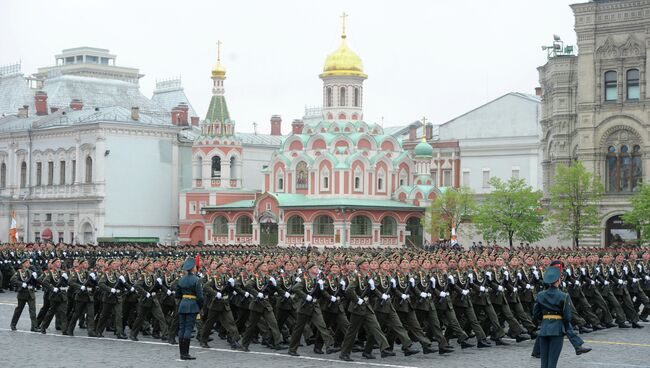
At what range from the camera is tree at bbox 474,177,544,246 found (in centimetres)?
5659

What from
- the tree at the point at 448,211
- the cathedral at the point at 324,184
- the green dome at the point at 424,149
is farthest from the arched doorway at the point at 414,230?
the green dome at the point at 424,149

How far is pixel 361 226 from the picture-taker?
68.0 meters

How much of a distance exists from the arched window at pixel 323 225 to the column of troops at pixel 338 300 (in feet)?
141

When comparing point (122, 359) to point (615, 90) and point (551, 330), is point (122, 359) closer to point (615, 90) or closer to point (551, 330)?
point (551, 330)

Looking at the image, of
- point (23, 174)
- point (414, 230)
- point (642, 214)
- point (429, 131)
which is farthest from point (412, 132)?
point (642, 214)

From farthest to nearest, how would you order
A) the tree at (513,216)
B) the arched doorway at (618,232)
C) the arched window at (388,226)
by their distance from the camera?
the arched window at (388,226) → the tree at (513,216) → the arched doorway at (618,232)

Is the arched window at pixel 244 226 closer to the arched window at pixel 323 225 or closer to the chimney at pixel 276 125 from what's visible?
the arched window at pixel 323 225

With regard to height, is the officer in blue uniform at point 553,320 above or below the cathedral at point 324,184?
below

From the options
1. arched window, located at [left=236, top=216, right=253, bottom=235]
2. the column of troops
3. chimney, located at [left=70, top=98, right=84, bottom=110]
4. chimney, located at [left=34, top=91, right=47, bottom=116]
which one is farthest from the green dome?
the column of troops

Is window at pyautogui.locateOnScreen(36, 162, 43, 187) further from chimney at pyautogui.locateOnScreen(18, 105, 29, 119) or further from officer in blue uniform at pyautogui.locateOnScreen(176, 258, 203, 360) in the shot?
officer in blue uniform at pyautogui.locateOnScreen(176, 258, 203, 360)

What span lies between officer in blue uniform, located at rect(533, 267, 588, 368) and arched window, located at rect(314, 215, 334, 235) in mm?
52329

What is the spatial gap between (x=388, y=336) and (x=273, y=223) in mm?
50029

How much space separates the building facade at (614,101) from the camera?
169ft

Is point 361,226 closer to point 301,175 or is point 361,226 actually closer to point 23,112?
point 301,175
